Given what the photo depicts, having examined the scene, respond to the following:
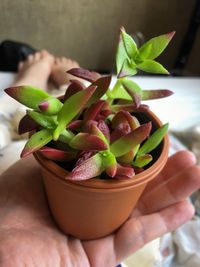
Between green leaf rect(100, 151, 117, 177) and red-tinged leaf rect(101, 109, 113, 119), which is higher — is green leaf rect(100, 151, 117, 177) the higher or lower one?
the lower one

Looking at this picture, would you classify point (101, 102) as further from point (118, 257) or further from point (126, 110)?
point (118, 257)

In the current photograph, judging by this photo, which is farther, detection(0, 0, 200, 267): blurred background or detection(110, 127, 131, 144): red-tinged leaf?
detection(0, 0, 200, 267): blurred background

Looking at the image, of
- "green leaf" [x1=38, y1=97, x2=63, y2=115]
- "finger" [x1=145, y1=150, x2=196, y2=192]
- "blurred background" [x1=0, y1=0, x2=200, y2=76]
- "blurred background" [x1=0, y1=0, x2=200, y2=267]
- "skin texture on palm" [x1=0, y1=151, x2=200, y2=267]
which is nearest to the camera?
"green leaf" [x1=38, y1=97, x2=63, y2=115]

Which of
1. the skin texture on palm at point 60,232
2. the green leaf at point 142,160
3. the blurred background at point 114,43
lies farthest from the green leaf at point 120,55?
the blurred background at point 114,43

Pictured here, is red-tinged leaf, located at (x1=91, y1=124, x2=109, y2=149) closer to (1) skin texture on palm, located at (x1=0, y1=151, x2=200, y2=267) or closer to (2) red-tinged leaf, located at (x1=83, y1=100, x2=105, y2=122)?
(2) red-tinged leaf, located at (x1=83, y1=100, x2=105, y2=122)

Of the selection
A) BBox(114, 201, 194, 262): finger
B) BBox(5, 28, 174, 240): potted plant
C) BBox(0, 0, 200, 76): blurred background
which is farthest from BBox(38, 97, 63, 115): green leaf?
BBox(0, 0, 200, 76): blurred background
